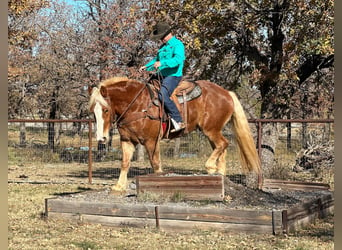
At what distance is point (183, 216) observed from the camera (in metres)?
6.24

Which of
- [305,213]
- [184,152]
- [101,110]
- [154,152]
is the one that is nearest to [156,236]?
[154,152]

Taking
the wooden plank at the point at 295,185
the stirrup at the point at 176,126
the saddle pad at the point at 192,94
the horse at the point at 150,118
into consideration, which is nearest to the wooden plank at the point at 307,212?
the wooden plank at the point at 295,185

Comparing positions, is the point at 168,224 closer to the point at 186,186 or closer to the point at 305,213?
the point at 186,186

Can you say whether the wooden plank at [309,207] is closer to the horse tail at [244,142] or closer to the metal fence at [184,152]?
the horse tail at [244,142]

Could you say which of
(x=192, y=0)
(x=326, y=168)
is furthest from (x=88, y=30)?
(x=326, y=168)

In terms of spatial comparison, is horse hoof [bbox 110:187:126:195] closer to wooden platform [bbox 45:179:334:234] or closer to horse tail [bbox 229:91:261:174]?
wooden platform [bbox 45:179:334:234]

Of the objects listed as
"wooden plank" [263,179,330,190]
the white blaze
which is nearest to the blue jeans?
the white blaze

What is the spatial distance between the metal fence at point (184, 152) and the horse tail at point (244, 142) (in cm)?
207

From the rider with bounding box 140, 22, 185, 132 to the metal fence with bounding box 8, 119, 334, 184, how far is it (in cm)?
324

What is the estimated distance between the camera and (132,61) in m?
18.8

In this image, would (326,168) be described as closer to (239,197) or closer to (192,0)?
(192,0)

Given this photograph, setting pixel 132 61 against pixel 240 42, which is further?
pixel 132 61

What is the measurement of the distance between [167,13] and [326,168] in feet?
22.1

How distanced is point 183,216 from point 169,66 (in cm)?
244
